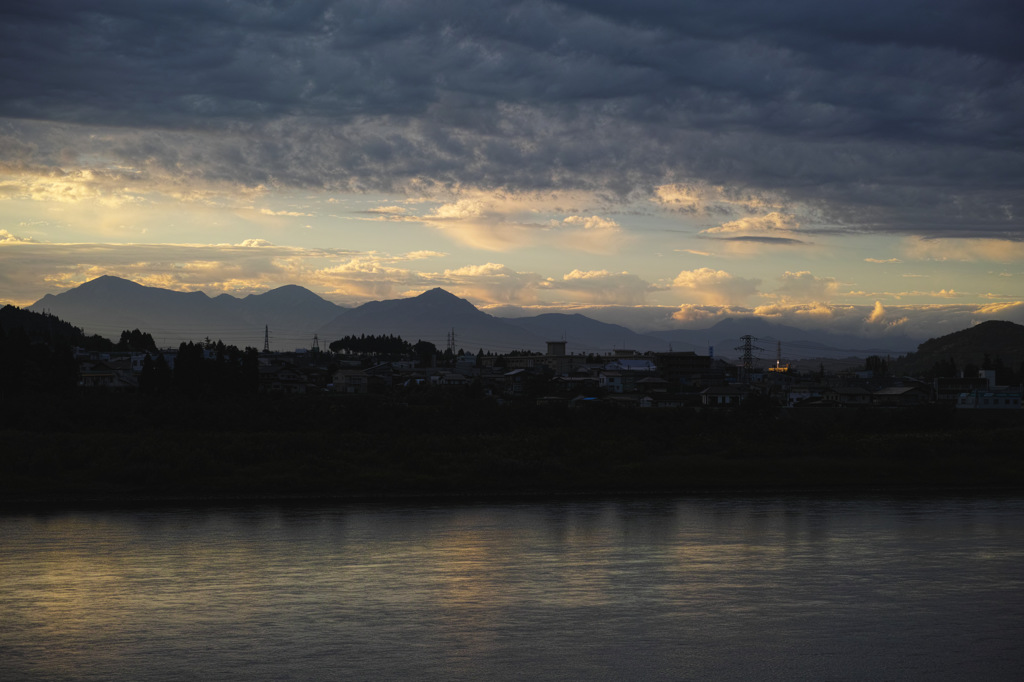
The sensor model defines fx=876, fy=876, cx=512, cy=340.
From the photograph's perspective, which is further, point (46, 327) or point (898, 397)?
point (46, 327)

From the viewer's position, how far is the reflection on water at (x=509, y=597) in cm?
1133

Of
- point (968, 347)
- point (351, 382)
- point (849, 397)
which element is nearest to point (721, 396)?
point (849, 397)

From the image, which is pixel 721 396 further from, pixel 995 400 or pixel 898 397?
pixel 995 400

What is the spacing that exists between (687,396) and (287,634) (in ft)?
168

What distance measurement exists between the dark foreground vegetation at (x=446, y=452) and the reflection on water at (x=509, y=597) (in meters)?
4.98

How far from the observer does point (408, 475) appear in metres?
29.8

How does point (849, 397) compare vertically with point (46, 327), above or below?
→ below

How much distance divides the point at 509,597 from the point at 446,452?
18.7 m

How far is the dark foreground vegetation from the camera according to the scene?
28.4m

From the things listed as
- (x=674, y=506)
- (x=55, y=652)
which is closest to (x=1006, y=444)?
(x=674, y=506)

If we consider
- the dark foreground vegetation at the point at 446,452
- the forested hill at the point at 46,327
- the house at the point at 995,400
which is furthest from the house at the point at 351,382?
the house at the point at 995,400

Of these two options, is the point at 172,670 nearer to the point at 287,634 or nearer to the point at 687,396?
the point at 287,634

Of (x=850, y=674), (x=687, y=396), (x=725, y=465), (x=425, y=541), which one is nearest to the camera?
(x=850, y=674)

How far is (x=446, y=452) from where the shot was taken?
33.2m
